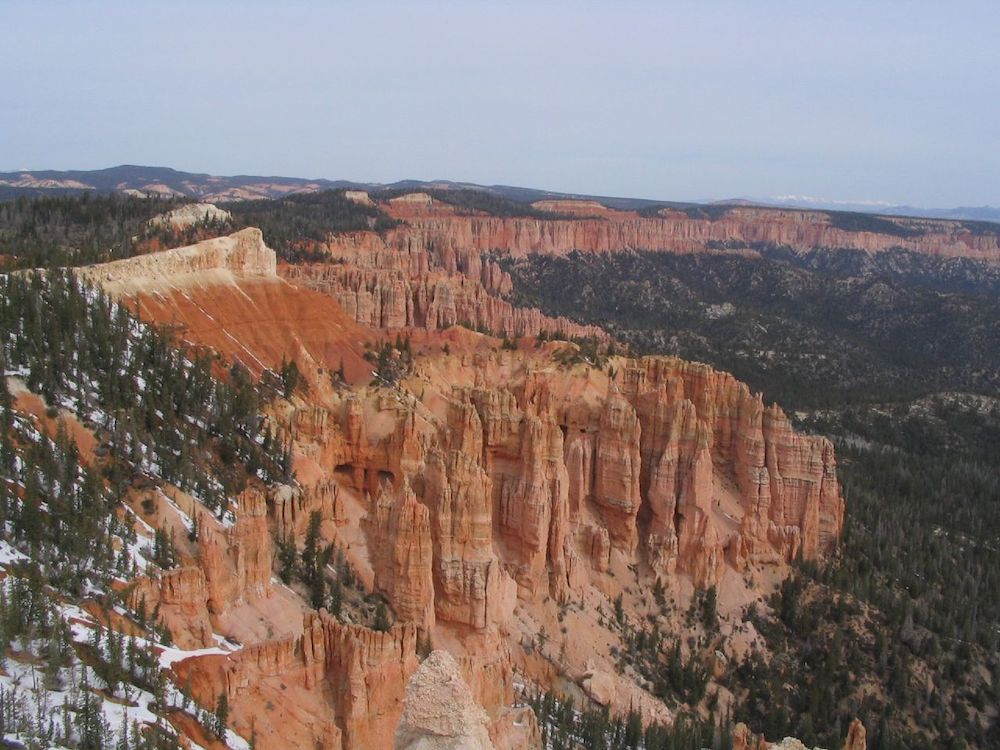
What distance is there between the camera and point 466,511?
101ft

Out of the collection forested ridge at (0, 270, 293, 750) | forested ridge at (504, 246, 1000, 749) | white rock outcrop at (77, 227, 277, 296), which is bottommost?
forested ridge at (504, 246, 1000, 749)

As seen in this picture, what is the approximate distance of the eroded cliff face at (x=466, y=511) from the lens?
20562mm

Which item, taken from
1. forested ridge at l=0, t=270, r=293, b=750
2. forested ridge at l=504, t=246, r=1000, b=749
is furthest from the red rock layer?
forested ridge at l=0, t=270, r=293, b=750

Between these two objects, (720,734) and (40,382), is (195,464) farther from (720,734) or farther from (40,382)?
(720,734)

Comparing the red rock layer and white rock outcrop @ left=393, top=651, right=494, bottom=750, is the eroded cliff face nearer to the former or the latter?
white rock outcrop @ left=393, top=651, right=494, bottom=750

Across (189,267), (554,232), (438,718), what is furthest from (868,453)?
(554,232)

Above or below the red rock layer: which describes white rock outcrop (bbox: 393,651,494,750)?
below

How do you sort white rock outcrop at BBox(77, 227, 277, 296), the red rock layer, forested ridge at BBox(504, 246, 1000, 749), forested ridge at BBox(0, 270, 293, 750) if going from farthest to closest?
the red rock layer < white rock outcrop at BBox(77, 227, 277, 296) < forested ridge at BBox(504, 246, 1000, 749) < forested ridge at BBox(0, 270, 293, 750)

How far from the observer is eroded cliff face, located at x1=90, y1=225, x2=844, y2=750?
20.6 meters

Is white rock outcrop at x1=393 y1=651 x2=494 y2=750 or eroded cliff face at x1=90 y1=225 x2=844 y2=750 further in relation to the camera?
eroded cliff face at x1=90 y1=225 x2=844 y2=750

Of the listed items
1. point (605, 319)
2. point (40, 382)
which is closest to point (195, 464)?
point (40, 382)

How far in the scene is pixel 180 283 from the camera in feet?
142

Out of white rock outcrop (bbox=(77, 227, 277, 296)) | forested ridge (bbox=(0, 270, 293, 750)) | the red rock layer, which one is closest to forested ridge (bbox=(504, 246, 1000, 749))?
the red rock layer

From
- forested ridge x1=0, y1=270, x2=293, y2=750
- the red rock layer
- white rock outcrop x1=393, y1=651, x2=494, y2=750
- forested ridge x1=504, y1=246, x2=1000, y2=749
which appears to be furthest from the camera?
the red rock layer
